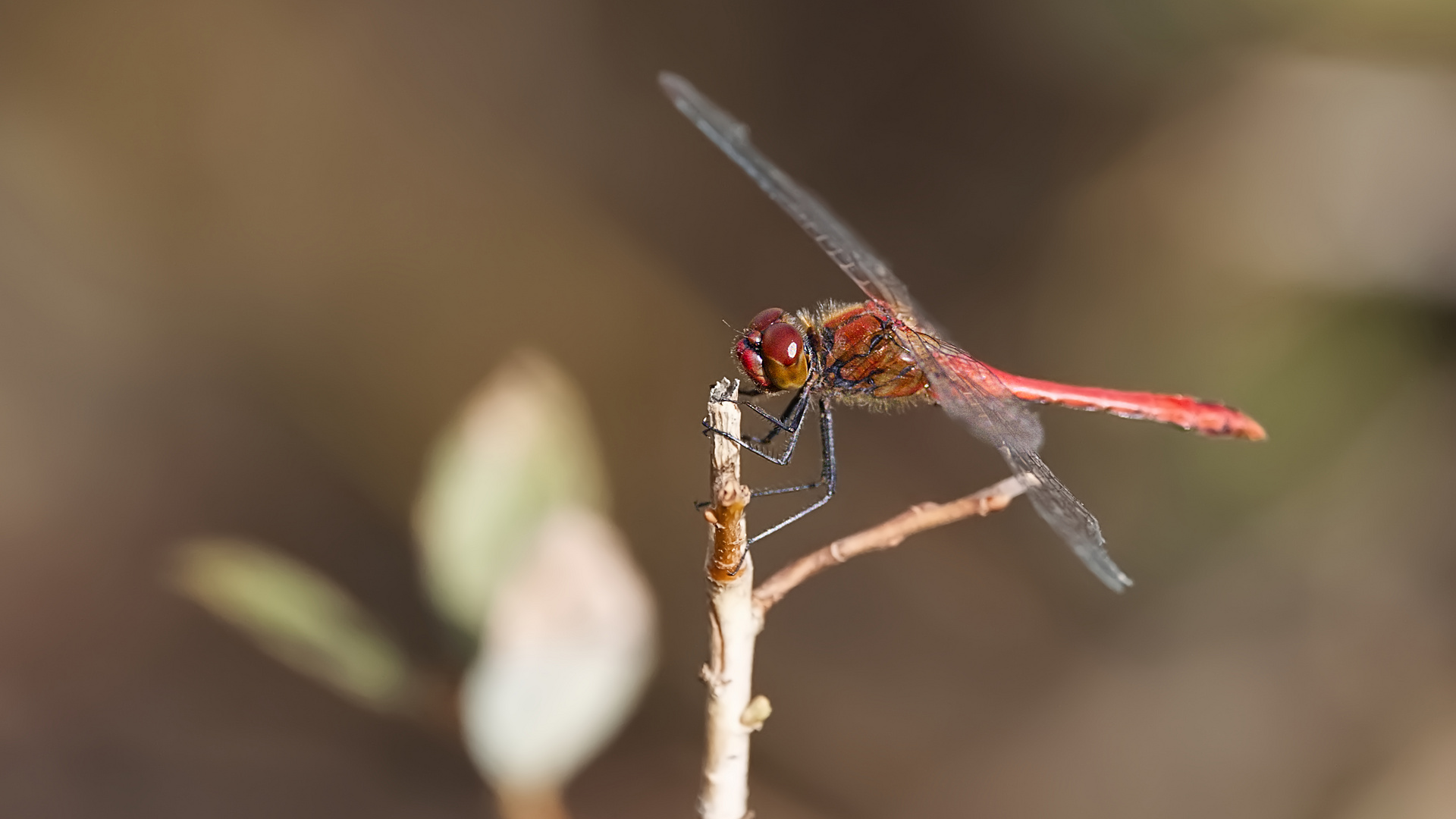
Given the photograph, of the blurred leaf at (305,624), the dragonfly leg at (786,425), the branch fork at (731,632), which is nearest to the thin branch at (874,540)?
the branch fork at (731,632)

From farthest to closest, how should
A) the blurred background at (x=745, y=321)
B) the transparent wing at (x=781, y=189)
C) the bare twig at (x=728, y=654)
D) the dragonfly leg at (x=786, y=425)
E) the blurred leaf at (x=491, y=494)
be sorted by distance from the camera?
the blurred background at (x=745, y=321) < the transparent wing at (x=781, y=189) < the dragonfly leg at (x=786, y=425) < the blurred leaf at (x=491, y=494) < the bare twig at (x=728, y=654)

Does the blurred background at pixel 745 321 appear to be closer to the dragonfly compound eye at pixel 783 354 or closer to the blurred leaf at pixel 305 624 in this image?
the dragonfly compound eye at pixel 783 354

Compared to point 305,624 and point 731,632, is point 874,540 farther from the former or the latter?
point 305,624

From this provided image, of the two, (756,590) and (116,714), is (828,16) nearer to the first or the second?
(756,590)

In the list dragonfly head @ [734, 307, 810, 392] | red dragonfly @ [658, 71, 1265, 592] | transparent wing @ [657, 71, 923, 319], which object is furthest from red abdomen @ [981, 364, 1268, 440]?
dragonfly head @ [734, 307, 810, 392]

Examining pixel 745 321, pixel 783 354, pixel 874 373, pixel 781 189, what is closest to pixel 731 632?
pixel 783 354

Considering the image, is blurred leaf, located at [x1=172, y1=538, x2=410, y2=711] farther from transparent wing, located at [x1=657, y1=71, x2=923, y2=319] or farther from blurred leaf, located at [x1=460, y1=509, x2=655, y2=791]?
transparent wing, located at [x1=657, y1=71, x2=923, y2=319]
